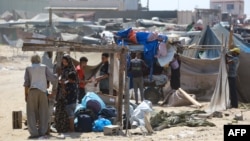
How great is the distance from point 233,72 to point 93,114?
5013 mm

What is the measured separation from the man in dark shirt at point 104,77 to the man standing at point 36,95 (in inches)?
118

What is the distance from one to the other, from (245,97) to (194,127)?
4.99m

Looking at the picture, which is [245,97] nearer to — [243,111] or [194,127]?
[243,111]

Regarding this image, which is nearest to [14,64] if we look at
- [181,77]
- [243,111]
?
[181,77]

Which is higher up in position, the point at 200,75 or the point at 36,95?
the point at 36,95

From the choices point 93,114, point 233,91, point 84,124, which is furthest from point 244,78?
point 84,124

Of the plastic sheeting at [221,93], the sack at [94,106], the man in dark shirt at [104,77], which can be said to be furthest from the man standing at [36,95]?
the plastic sheeting at [221,93]

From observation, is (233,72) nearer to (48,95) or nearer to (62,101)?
(62,101)

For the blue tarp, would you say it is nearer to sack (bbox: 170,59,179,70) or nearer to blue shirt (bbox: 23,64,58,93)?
sack (bbox: 170,59,179,70)

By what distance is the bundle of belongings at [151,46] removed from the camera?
16.3 metres

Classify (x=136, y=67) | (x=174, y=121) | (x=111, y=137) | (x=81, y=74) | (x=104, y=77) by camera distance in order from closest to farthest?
(x=111, y=137) → (x=174, y=121) → (x=81, y=74) → (x=104, y=77) → (x=136, y=67)

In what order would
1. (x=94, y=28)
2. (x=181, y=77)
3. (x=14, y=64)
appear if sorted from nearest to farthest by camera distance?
(x=181, y=77) → (x=14, y=64) → (x=94, y=28)

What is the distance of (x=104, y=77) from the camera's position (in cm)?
1359

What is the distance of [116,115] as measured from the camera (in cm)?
1174
